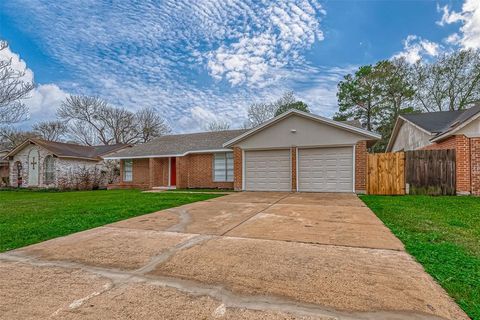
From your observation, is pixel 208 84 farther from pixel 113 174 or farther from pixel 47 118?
pixel 47 118

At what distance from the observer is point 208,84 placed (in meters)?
20.6

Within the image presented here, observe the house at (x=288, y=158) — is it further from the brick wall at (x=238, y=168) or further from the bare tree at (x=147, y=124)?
the bare tree at (x=147, y=124)

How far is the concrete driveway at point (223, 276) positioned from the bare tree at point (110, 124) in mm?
32998

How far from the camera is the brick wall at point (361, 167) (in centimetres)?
1109

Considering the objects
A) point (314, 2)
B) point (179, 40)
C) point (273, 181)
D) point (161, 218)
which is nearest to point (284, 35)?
point (314, 2)

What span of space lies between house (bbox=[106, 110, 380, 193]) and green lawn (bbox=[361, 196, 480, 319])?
442cm

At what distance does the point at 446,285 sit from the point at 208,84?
2002cm

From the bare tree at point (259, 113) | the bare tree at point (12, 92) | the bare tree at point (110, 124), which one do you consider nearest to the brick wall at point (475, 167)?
the bare tree at point (259, 113)

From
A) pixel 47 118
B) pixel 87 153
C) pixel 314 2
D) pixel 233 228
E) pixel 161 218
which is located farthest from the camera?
pixel 47 118

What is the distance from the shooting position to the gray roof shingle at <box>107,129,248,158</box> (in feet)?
52.9

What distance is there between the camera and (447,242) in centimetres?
390

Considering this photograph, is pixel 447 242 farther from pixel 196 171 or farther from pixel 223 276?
pixel 196 171

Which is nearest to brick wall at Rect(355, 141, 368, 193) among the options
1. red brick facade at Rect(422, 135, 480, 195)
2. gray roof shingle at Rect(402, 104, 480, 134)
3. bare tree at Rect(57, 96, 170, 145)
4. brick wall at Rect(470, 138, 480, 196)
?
red brick facade at Rect(422, 135, 480, 195)

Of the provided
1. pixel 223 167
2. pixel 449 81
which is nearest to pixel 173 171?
pixel 223 167
